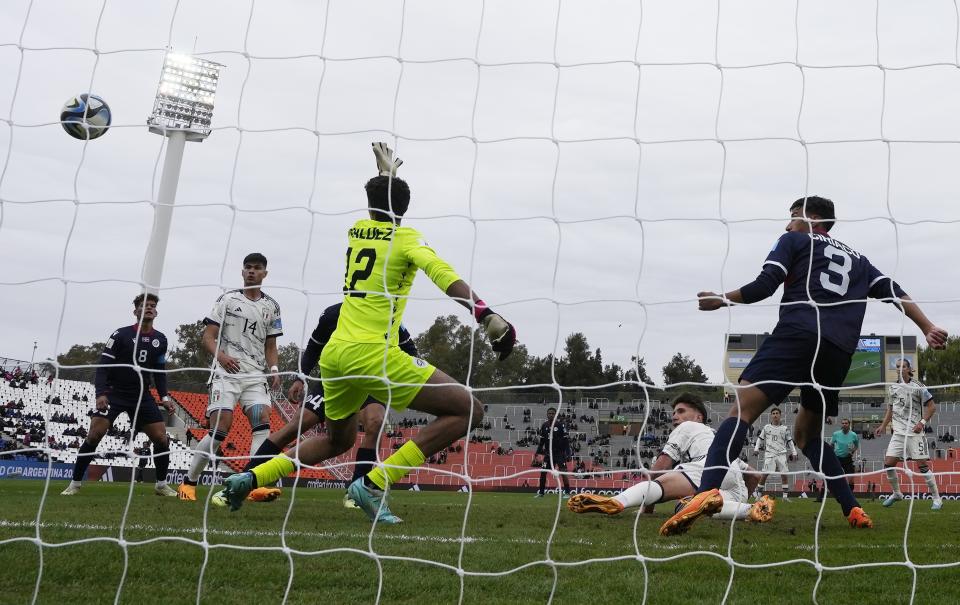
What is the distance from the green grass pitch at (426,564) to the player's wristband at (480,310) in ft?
3.09

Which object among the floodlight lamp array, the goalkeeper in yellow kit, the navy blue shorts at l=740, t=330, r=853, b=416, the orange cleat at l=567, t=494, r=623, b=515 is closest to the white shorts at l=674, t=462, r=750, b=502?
the orange cleat at l=567, t=494, r=623, b=515

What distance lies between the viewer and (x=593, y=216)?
4387mm

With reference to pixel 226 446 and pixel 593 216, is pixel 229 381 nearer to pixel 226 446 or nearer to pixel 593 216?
pixel 593 216

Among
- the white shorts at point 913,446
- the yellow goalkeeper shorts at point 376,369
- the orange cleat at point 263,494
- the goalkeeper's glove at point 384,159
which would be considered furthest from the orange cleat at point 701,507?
the white shorts at point 913,446

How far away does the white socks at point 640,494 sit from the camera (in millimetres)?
6068

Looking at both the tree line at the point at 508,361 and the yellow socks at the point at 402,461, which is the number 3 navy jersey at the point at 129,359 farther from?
the tree line at the point at 508,361

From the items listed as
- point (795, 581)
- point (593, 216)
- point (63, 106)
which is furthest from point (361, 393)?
point (63, 106)

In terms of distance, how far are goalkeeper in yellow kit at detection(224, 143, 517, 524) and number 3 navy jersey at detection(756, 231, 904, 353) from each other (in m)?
1.95

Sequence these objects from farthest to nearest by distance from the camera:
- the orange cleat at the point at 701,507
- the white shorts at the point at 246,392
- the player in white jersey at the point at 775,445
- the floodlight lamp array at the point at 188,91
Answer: the floodlight lamp array at the point at 188,91, the player in white jersey at the point at 775,445, the white shorts at the point at 246,392, the orange cleat at the point at 701,507

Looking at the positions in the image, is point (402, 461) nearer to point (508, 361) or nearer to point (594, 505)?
point (594, 505)

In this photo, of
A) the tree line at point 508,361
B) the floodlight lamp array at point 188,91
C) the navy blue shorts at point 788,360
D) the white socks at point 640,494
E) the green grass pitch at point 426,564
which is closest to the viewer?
the green grass pitch at point 426,564

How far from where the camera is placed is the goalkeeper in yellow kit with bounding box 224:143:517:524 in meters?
4.48

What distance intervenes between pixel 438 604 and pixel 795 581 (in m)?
1.68

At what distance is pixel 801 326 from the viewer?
4.93 metres
